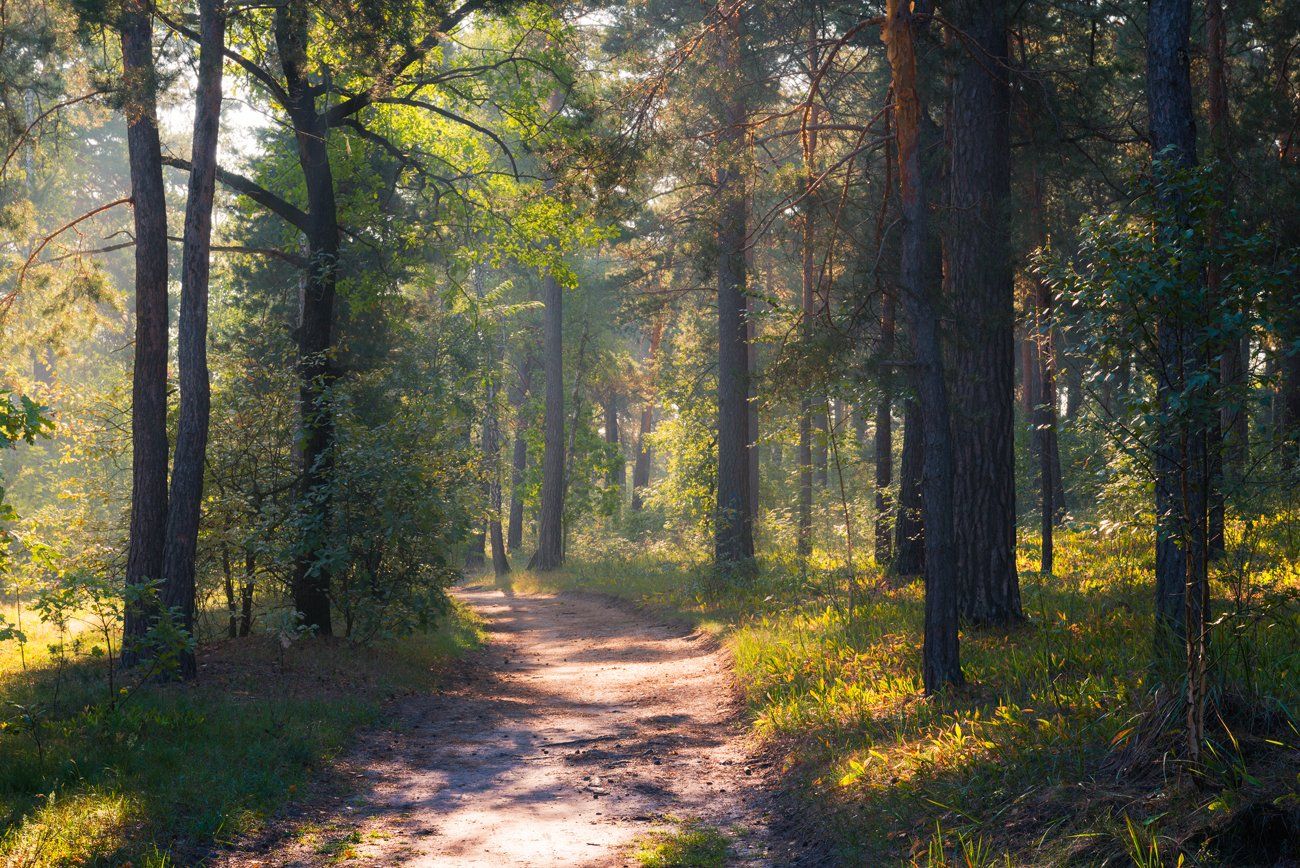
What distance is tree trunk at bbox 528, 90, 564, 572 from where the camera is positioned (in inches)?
1176

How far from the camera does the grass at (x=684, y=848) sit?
19.7ft

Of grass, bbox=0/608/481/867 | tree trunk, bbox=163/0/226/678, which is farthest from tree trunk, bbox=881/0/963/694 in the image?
tree trunk, bbox=163/0/226/678

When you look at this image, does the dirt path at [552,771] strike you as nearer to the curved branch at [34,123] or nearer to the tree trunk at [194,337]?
the tree trunk at [194,337]

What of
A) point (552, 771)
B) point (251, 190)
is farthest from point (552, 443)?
point (552, 771)

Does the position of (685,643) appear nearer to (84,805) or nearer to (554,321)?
(84,805)

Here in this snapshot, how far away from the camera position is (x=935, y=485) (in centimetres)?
821

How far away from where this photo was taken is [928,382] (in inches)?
327

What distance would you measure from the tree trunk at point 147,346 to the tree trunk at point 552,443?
60.1 feet

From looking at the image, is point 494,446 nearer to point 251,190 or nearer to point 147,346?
point 251,190

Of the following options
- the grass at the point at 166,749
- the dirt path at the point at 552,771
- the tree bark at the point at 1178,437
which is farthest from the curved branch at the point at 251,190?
the tree bark at the point at 1178,437

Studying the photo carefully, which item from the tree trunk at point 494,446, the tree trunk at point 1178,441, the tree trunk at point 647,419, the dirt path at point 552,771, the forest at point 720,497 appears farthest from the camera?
the tree trunk at point 647,419

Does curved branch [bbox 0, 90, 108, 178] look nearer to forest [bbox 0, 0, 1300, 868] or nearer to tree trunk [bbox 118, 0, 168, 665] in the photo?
forest [bbox 0, 0, 1300, 868]

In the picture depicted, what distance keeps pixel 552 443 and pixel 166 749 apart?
22.6m

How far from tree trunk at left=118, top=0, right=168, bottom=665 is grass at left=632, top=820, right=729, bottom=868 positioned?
7303mm
